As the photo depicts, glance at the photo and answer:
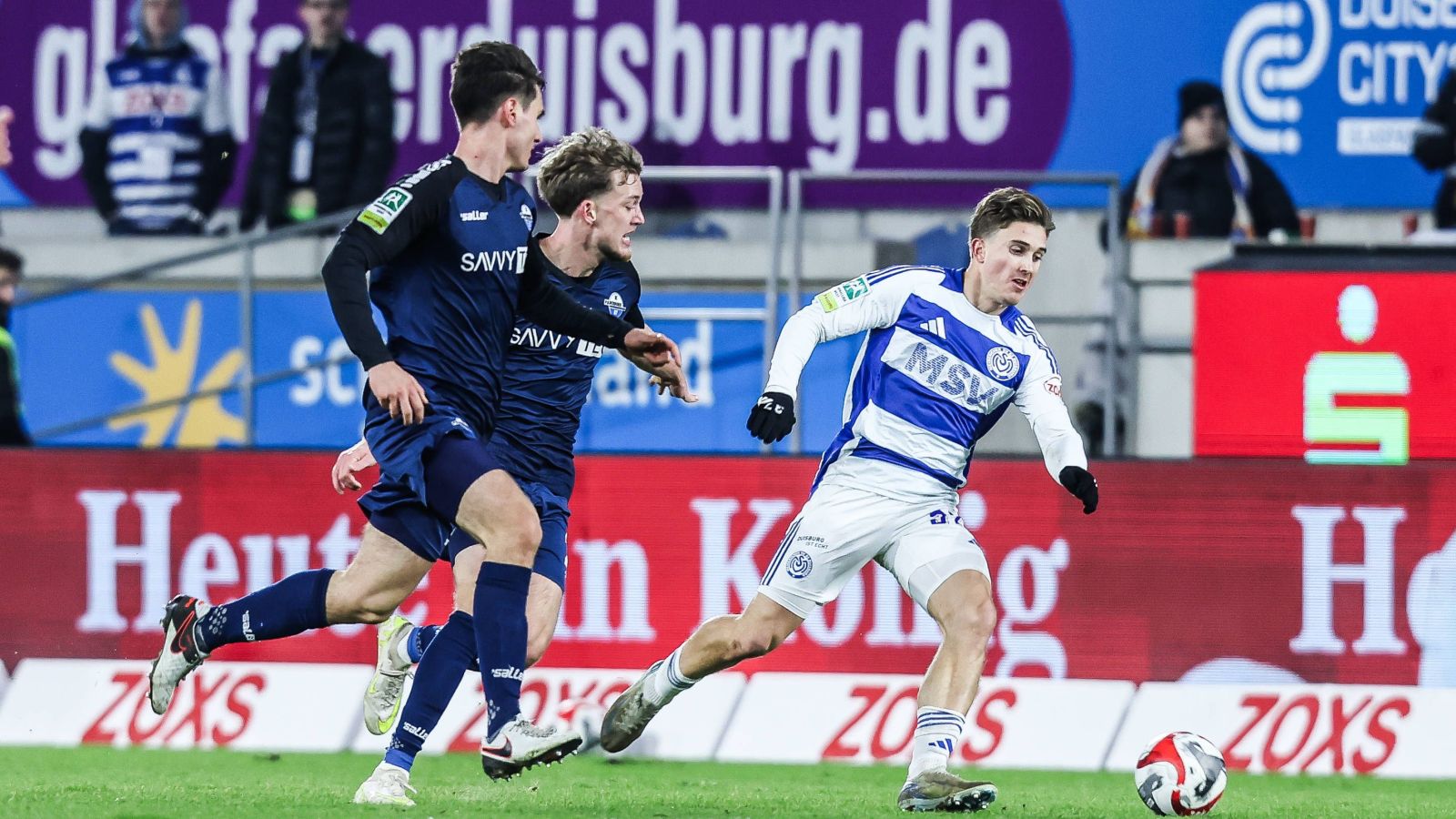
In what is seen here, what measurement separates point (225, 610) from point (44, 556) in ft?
10.4

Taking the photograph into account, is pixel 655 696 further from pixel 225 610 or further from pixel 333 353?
pixel 333 353

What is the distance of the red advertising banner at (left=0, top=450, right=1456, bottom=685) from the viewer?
29.8 feet

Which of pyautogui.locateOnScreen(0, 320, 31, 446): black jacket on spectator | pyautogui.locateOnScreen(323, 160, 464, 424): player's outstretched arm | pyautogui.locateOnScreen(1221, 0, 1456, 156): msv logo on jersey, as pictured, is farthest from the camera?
pyautogui.locateOnScreen(1221, 0, 1456, 156): msv logo on jersey

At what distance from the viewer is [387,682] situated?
24.7 feet

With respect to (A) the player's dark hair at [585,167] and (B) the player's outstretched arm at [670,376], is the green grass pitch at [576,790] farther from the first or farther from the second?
(A) the player's dark hair at [585,167]

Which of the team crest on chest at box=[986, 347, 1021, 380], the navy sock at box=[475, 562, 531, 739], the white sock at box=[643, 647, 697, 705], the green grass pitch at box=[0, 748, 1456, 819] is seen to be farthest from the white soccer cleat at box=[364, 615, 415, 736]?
the team crest on chest at box=[986, 347, 1021, 380]

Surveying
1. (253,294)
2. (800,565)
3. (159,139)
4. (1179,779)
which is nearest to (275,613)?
(800,565)

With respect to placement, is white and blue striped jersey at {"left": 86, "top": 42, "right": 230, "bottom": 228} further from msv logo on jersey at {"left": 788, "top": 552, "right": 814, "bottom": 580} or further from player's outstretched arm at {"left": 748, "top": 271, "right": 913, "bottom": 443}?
msv logo on jersey at {"left": 788, "top": 552, "right": 814, "bottom": 580}

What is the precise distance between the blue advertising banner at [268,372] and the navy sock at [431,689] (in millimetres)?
3948

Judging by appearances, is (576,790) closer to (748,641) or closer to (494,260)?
(748,641)

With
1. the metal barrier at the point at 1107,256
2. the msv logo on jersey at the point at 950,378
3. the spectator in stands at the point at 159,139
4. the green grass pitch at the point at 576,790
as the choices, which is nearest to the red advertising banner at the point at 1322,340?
the metal barrier at the point at 1107,256

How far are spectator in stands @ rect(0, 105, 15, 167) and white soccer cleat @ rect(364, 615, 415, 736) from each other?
6.41m

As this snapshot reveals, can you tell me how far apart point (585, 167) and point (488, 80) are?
0.87m

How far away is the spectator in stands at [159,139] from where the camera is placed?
11695 millimetres
